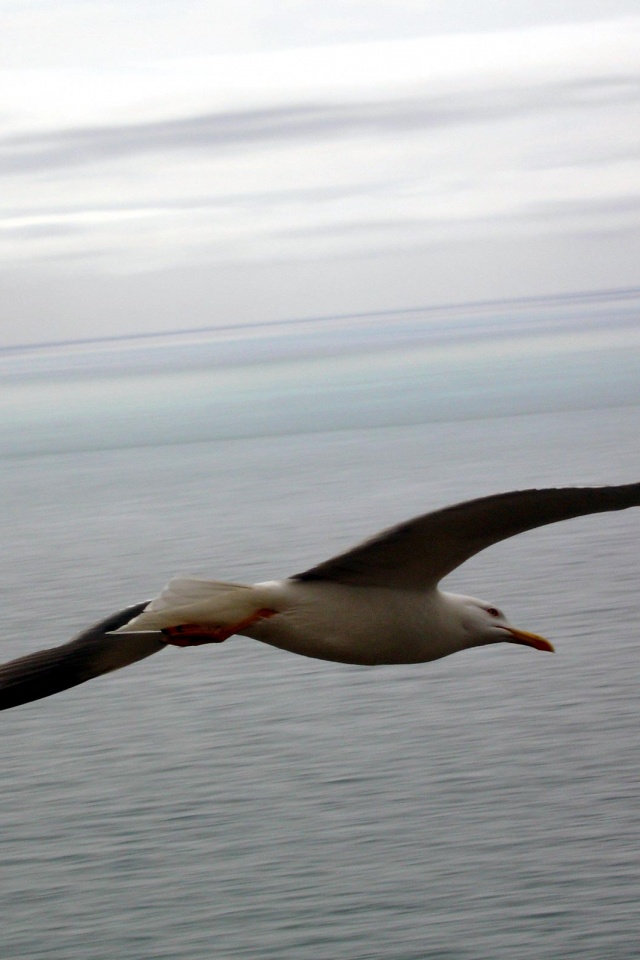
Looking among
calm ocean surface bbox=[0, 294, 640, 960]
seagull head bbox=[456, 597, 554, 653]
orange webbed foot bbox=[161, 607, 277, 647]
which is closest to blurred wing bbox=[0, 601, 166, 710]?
orange webbed foot bbox=[161, 607, 277, 647]

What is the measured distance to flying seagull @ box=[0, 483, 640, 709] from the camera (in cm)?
589

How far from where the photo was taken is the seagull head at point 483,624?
23.4 feet

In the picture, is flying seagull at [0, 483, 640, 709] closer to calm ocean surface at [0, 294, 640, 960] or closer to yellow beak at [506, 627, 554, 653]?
yellow beak at [506, 627, 554, 653]

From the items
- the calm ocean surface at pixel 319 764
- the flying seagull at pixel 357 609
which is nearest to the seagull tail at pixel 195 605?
the flying seagull at pixel 357 609

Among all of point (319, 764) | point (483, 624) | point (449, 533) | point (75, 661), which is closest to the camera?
point (449, 533)

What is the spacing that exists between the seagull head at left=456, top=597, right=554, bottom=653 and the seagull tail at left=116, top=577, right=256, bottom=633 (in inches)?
59.7

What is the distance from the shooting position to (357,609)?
6.60 m

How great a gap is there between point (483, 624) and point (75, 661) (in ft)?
6.67

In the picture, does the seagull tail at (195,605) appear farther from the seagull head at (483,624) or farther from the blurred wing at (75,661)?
the seagull head at (483,624)

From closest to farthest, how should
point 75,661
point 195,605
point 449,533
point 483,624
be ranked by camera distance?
point 195,605
point 449,533
point 75,661
point 483,624

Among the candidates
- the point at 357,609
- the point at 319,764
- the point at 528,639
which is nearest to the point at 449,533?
the point at 357,609

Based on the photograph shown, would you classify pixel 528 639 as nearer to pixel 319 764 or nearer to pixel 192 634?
pixel 192 634

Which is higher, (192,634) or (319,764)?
(192,634)

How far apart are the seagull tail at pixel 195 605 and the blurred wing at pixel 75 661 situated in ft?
2.33
